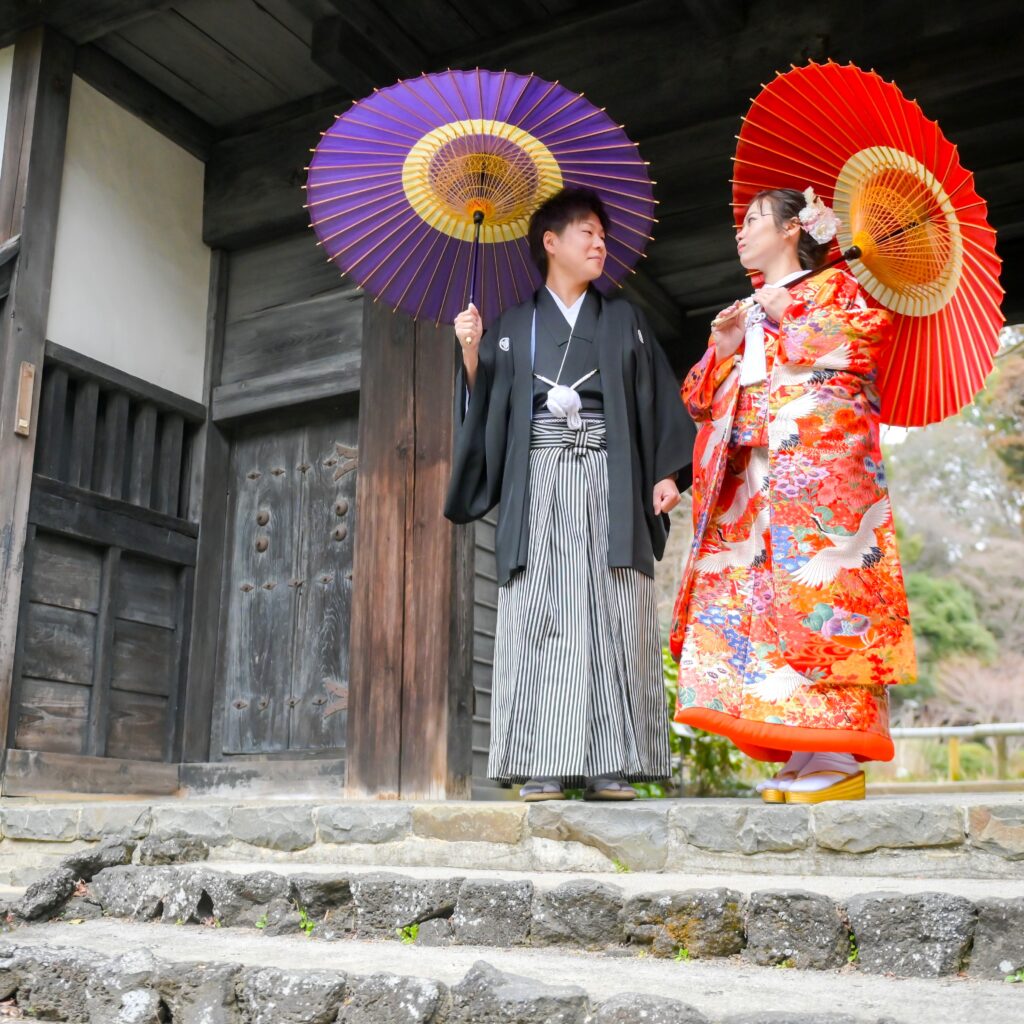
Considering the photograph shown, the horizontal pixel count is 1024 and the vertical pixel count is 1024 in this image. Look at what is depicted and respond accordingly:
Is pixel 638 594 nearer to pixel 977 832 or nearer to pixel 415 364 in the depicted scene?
pixel 977 832

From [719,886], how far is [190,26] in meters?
4.96

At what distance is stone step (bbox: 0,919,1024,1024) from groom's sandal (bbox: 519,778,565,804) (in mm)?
974

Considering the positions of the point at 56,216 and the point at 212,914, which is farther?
the point at 56,216

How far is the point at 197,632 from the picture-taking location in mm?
6223

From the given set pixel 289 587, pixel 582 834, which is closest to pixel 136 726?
pixel 289 587

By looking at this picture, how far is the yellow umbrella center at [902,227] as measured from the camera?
3844 millimetres

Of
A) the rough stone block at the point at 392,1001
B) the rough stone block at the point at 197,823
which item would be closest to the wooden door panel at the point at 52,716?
the rough stone block at the point at 197,823

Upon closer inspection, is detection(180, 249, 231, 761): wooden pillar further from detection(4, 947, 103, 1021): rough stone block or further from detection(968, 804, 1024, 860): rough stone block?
detection(968, 804, 1024, 860): rough stone block

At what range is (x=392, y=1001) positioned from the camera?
7.88 feet

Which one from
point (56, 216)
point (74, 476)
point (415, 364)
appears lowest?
point (74, 476)

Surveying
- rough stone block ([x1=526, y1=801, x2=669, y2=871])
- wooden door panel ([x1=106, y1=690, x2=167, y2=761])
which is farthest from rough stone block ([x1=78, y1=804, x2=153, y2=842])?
rough stone block ([x1=526, y1=801, x2=669, y2=871])

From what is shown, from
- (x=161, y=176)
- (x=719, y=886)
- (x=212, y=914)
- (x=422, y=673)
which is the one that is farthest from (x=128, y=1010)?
A: (x=161, y=176)

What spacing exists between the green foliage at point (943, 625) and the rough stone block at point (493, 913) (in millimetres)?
21553

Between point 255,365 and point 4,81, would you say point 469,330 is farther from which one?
point 4,81
